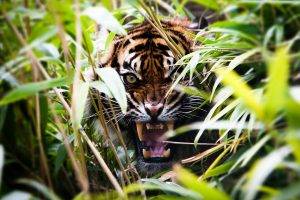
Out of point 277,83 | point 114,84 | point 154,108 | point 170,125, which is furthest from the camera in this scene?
point 170,125

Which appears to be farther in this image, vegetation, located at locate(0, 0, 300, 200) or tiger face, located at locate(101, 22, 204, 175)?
tiger face, located at locate(101, 22, 204, 175)

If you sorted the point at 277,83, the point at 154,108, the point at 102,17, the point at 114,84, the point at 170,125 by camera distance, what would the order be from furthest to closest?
the point at 170,125 < the point at 154,108 < the point at 114,84 < the point at 102,17 < the point at 277,83

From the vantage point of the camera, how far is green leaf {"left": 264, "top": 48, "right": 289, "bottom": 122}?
689mm

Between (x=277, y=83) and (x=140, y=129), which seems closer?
(x=277, y=83)

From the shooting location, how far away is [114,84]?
1303 millimetres

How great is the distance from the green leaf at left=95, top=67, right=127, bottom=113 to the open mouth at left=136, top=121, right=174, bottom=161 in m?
0.43

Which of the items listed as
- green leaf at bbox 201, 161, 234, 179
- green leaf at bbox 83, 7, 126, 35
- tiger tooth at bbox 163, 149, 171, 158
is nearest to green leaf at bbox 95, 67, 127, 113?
green leaf at bbox 83, 7, 126, 35

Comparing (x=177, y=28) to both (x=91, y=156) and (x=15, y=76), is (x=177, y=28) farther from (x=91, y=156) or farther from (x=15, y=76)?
(x=15, y=76)

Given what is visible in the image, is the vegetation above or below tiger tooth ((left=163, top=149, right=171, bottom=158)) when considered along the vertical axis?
above

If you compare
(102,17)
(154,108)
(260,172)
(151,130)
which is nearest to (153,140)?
(151,130)

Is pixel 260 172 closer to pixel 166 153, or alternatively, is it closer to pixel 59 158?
pixel 59 158

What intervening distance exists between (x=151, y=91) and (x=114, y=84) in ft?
1.46

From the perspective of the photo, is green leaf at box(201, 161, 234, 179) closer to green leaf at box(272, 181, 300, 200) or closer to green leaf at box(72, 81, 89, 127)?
green leaf at box(72, 81, 89, 127)

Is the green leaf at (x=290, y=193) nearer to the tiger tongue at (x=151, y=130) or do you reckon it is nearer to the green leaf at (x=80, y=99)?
the green leaf at (x=80, y=99)
